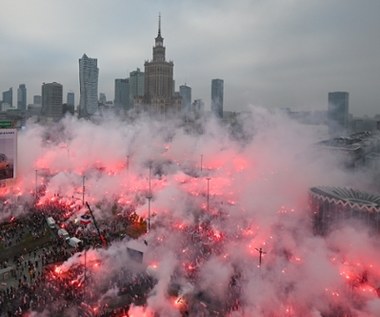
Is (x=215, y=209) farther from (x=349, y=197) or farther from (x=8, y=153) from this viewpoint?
(x=8, y=153)

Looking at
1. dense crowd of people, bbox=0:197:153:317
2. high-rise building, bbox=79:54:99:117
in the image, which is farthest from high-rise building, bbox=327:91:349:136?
high-rise building, bbox=79:54:99:117

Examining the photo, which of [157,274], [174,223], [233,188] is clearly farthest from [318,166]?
[157,274]

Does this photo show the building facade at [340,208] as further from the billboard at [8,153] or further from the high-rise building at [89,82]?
the high-rise building at [89,82]

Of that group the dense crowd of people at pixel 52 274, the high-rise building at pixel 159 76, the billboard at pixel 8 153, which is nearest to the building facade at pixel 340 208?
the dense crowd of people at pixel 52 274

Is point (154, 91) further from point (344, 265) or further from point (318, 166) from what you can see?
point (344, 265)

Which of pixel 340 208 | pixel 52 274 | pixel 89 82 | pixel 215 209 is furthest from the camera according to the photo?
pixel 89 82

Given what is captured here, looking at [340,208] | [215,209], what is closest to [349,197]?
[340,208]

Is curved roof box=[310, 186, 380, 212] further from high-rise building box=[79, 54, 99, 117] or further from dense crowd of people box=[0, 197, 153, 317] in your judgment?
high-rise building box=[79, 54, 99, 117]
